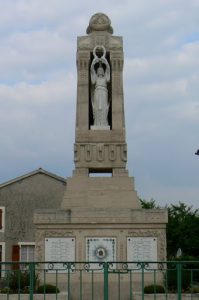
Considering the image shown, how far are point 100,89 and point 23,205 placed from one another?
43.6 feet

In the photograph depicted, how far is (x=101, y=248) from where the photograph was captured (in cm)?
1563

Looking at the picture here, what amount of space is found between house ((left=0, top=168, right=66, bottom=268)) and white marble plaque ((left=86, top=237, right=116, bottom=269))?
13.3m

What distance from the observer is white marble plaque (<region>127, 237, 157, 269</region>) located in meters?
15.6

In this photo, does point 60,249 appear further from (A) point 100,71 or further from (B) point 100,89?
(A) point 100,71

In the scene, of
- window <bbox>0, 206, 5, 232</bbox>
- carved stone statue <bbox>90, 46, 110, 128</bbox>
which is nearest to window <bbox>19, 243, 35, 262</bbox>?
window <bbox>0, 206, 5, 232</bbox>

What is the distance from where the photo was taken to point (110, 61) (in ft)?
58.5

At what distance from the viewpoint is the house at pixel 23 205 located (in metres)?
28.7

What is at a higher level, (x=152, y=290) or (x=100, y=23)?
(x=100, y=23)

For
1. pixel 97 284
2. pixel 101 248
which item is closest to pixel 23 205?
pixel 101 248

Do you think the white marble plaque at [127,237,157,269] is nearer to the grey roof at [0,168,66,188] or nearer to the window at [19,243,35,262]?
the window at [19,243,35,262]

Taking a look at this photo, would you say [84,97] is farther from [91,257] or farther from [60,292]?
[60,292]

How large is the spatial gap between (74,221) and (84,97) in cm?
396

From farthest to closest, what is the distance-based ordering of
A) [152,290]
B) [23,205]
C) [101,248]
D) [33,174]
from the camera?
1. [33,174]
2. [23,205]
3. [101,248]
4. [152,290]

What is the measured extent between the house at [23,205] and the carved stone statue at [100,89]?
12.8 meters
